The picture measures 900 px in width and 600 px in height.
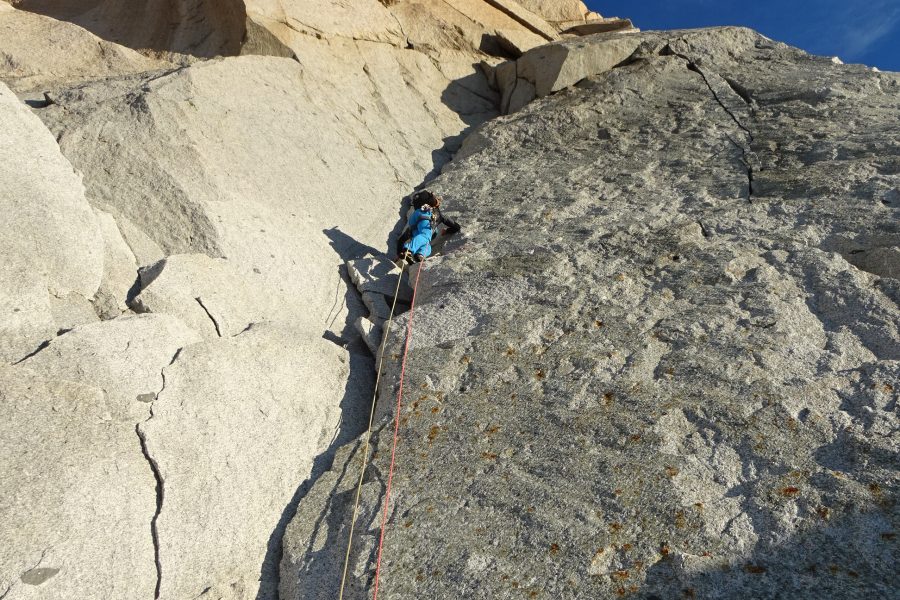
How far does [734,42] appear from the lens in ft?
27.7

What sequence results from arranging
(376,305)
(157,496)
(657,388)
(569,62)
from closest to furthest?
(157,496)
(657,388)
(376,305)
(569,62)

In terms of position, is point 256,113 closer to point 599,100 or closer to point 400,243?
point 400,243

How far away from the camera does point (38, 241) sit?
419 centimetres

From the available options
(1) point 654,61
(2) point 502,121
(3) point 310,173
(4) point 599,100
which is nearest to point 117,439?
(3) point 310,173

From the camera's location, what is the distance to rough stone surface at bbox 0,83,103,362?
3.90m

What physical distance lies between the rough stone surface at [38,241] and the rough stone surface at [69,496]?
1.57 feet

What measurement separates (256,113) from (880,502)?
6.09m

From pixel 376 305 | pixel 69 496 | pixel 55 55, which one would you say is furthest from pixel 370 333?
pixel 55 55

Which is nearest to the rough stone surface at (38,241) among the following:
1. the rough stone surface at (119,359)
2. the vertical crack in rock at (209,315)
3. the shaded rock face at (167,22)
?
the rough stone surface at (119,359)

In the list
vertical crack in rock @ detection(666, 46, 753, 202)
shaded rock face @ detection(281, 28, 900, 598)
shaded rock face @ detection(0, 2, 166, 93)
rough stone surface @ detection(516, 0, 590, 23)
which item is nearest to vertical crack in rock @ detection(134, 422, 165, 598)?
shaded rock face @ detection(281, 28, 900, 598)

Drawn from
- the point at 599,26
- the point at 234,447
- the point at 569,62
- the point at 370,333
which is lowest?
the point at 234,447

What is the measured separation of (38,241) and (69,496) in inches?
69.9

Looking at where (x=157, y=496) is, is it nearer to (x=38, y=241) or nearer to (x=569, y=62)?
(x=38, y=241)

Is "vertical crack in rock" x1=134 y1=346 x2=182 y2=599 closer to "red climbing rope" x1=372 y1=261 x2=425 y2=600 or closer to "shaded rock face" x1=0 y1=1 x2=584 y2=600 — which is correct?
"shaded rock face" x1=0 y1=1 x2=584 y2=600
